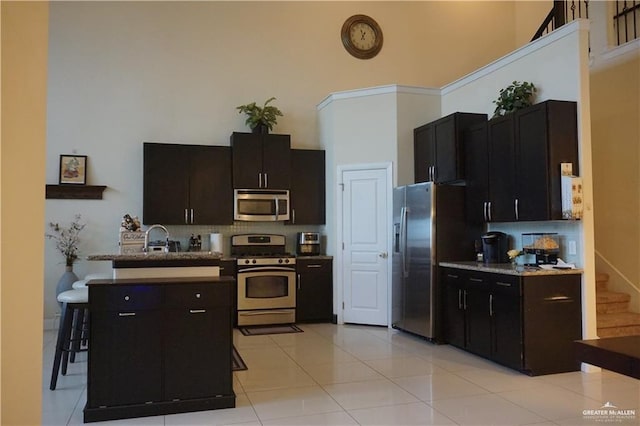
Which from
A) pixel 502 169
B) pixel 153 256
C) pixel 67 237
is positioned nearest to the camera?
pixel 153 256

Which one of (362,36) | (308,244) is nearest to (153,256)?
(308,244)

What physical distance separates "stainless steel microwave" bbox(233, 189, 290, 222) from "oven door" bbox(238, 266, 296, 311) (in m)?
0.73

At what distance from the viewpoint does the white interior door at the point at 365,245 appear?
252 inches

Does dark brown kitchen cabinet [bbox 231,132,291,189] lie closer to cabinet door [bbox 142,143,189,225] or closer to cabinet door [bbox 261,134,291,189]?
cabinet door [bbox 261,134,291,189]

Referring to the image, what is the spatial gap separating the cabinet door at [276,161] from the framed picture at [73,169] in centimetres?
237

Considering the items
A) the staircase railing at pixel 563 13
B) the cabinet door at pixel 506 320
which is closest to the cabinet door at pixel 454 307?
the cabinet door at pixel 506 320

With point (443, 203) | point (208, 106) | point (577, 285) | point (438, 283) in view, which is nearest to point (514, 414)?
point (577, 285)

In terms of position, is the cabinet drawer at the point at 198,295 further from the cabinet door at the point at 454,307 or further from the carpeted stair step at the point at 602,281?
the carpeted stair step at the point at 602,281

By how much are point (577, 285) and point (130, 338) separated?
3.75m

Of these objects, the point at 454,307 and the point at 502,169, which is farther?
the point at 454,307

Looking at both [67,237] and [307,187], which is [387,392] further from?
[67,237]

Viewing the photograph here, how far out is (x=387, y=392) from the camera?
12.5 feet

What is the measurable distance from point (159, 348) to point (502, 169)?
11.8 feet

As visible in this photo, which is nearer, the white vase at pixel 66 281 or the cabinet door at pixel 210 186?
the white vase at pixel 66 281
